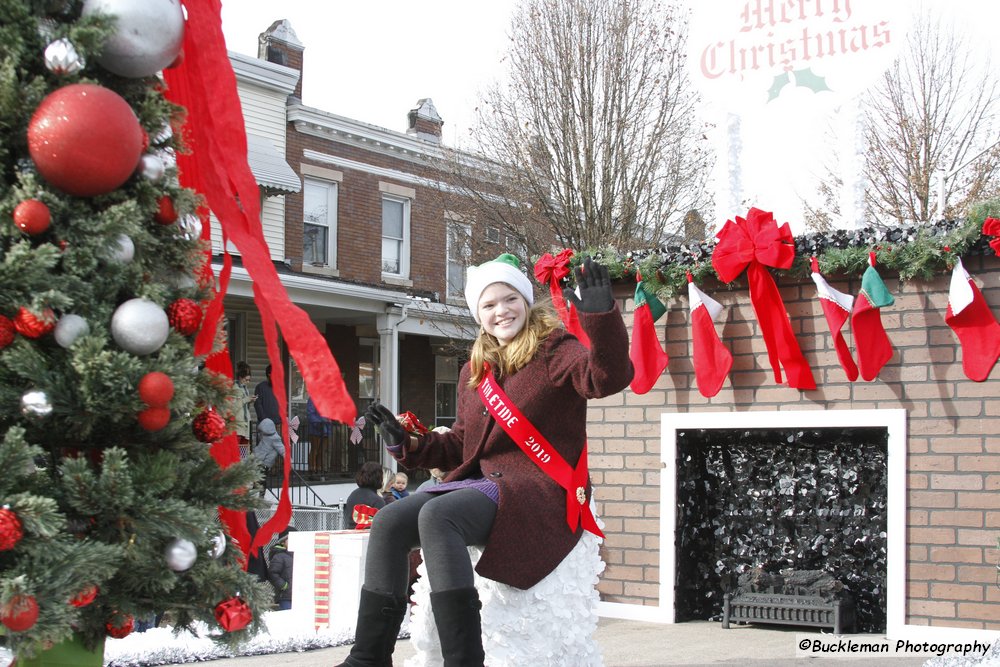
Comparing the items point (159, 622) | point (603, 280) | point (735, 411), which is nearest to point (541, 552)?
point (603, 280)

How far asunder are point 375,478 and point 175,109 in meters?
5.63

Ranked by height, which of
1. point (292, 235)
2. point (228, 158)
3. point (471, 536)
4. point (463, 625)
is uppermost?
point (292, 235)

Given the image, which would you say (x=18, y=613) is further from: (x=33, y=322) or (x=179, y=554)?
(x=33, y=322)

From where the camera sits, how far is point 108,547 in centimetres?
247

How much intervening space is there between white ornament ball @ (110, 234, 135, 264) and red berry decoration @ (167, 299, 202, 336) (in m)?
0.17

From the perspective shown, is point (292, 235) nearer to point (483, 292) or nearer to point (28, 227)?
point (483, 292)

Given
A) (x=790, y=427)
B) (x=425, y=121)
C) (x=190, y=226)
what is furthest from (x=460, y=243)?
(x=190, y=226)

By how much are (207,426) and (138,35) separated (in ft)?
3.40

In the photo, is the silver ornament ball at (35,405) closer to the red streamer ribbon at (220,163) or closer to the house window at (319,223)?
the red streamer ribbon at (220,163)

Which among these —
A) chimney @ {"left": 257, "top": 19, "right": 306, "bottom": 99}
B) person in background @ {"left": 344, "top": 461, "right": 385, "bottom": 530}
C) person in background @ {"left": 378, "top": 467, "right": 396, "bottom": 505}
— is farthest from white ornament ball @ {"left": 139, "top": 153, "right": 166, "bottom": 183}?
chimney @ {"left": 257, "top": 19, "right": 306, "bottom": 99}

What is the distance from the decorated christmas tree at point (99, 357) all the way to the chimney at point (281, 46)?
1729cm

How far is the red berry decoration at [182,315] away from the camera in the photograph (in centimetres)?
276

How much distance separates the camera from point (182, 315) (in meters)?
2.76

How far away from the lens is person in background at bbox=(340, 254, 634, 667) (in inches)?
135
